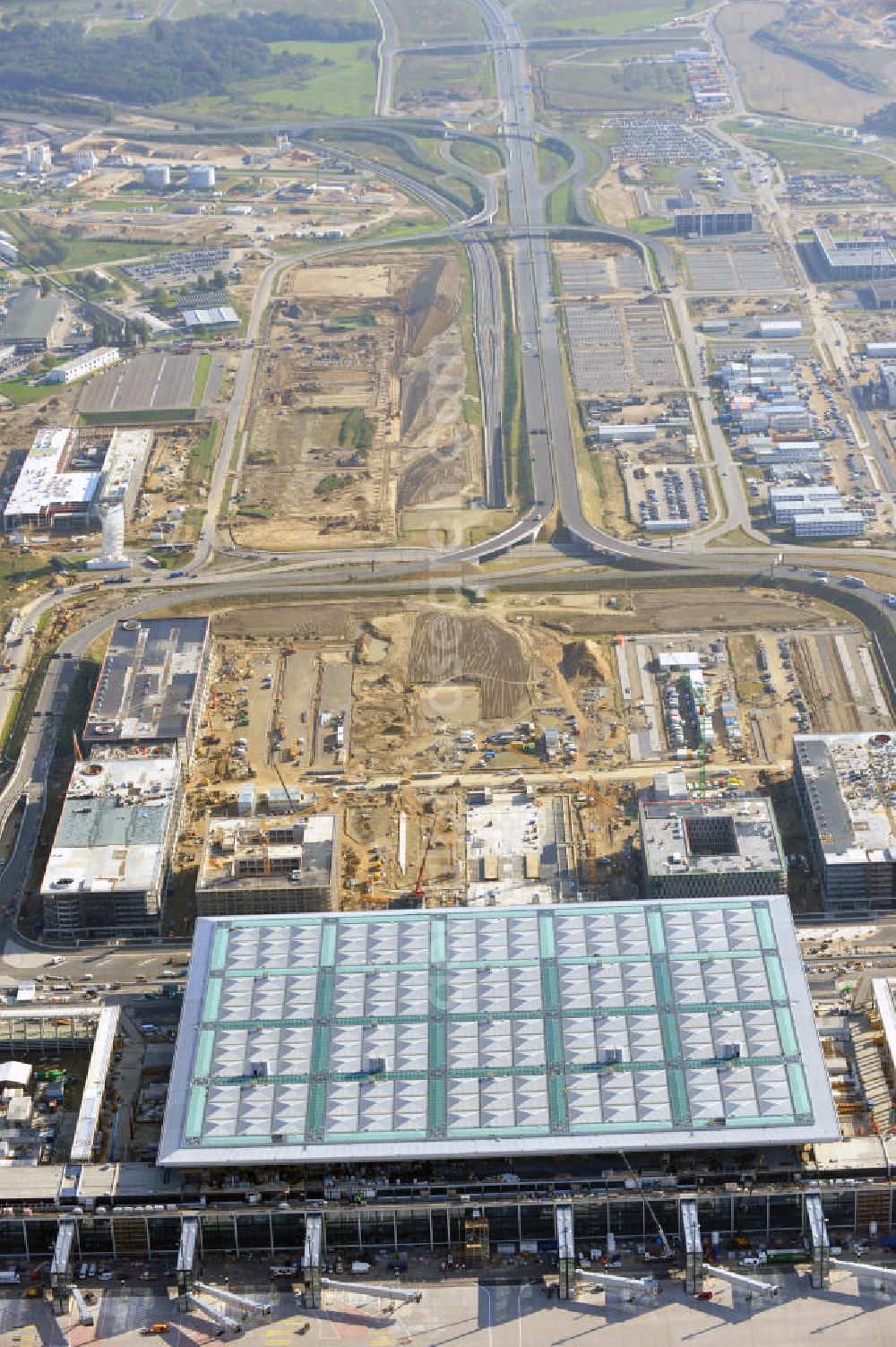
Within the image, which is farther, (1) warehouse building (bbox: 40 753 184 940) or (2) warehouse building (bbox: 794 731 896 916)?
(2) warehouse building (bbox: 794 731 896 916)

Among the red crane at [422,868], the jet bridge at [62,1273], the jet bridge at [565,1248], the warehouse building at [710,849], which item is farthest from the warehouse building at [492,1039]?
the red crane at [422,868]

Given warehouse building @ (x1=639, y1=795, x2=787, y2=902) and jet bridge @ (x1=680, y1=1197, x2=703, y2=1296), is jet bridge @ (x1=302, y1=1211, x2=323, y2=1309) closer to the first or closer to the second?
jet bridge @ (x1=680, y1=1197, x2=703, y2=1296)

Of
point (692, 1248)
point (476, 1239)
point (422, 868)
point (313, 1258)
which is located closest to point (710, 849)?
point (422, 868)

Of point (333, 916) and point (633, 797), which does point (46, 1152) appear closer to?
point (333, 916)

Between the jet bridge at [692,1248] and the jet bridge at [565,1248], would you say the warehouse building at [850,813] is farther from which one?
the jet bridge at [565,1248]

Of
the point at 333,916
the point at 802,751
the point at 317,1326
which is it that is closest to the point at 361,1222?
the point at 317,1326

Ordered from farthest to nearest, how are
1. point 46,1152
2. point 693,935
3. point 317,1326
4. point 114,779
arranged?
point 114,779 → point 693,935 → point 46,1152 → point 317,1326

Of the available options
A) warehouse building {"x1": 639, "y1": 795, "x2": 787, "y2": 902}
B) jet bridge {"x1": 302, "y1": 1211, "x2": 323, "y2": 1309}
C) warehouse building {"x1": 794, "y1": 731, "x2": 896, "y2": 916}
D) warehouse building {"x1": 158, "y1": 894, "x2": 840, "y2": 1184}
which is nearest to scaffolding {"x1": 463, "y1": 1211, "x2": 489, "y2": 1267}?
warehouse building {"x1": 158, "y1": 894, "x2": 840, "y2": 1184}
